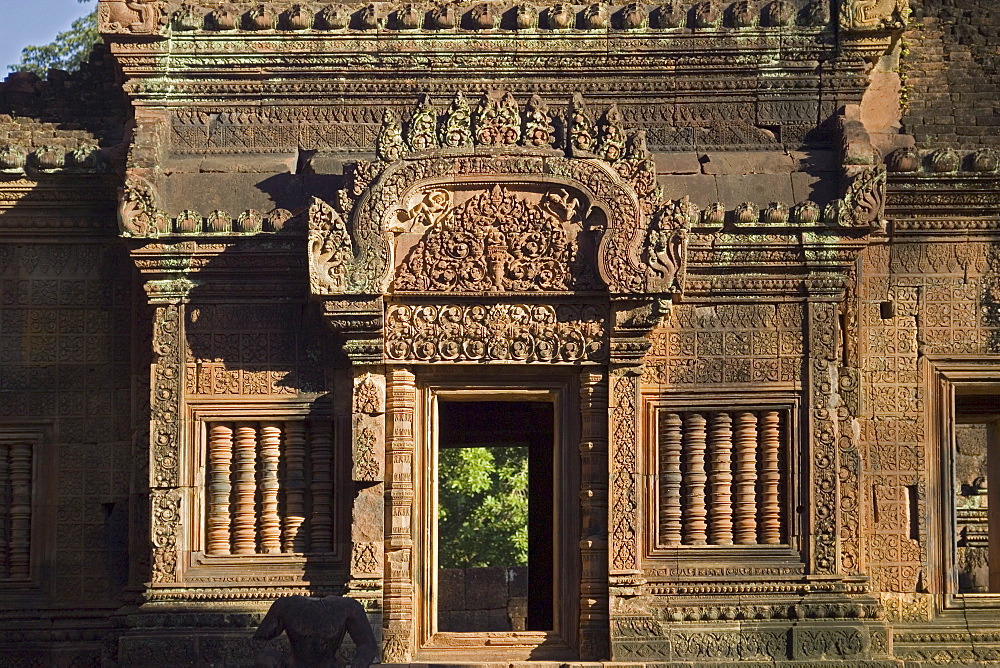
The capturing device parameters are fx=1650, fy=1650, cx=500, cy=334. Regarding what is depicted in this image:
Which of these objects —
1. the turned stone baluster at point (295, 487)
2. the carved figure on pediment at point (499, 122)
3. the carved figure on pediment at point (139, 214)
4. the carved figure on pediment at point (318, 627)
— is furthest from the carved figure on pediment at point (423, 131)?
the carved figure on pediment at point (318, 627)

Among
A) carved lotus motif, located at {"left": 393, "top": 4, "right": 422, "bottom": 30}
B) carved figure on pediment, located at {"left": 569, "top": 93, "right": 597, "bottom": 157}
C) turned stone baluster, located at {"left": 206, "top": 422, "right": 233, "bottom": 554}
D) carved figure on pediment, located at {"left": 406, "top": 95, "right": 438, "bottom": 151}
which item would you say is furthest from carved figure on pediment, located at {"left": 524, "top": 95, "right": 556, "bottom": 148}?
turned stone baluster, located at {"left": 206, "top": 422, "right": 233, "bottom": 554}

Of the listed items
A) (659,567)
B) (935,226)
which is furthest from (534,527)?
(935,226)

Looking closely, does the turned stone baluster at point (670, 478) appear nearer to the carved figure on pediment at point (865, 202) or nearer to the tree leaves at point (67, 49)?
the carved figure on pediment at point (865, 202)

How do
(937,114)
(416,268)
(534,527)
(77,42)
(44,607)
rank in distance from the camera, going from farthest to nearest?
(77,42) → (534,527) → (937,114) → (44,607) → (416,268)

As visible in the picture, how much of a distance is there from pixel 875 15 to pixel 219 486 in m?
5.81

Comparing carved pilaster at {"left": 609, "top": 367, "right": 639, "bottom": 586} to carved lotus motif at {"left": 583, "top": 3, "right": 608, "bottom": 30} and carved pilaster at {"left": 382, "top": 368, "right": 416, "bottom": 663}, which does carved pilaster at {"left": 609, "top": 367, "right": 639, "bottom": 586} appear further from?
carved lotus motif at {"left": 583, "top": 3, "right": 608, "bottom": 30}

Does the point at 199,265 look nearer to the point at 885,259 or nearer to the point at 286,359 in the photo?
the point at 286,359

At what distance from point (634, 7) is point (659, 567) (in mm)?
4120

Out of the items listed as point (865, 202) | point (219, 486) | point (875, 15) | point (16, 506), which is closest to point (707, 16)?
point (875, 15)

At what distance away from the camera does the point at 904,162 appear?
1185 cm

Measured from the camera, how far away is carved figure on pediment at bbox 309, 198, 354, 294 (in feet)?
36.0

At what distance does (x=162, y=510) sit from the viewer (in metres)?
11.4

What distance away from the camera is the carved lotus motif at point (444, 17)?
12.2 meters

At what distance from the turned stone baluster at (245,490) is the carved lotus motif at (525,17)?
11.6 ft
